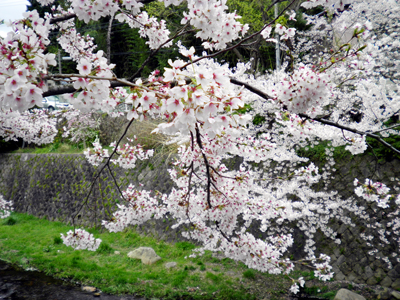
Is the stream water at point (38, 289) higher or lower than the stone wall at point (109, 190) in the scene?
lower

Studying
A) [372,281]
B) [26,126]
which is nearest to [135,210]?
[26,126]

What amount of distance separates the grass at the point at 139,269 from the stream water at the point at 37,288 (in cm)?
14

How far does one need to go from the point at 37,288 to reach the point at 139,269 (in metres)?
1.66

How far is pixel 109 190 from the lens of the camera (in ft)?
25.1

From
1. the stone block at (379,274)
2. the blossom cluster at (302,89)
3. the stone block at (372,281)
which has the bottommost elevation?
the stone block at (372,281)

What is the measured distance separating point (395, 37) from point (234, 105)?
22.0 feet

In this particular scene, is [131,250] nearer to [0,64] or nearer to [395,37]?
[0,64]

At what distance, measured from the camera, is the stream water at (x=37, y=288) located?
13.9 ft

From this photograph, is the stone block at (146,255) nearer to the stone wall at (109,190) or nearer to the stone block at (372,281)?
the stone wall at (109,190)

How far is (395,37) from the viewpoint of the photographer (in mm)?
5953

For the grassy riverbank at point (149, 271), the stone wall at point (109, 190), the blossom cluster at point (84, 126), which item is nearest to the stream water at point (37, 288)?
the grassy riverbank at point (149, 271)

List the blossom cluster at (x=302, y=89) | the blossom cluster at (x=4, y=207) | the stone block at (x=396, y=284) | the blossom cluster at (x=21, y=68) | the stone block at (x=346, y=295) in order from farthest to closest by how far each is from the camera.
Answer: the blossom cluster at (x=4, y=207), the stone block at (x=396, y=284), the stone block at (x=346, y=295), the blossom cluster at (x=302, y=89), the blossom cluster at (x=21, y=68)

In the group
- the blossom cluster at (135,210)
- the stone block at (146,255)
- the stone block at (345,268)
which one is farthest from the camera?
the stone block at (146,255)

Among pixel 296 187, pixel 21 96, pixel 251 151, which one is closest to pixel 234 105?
pixel 21 96
